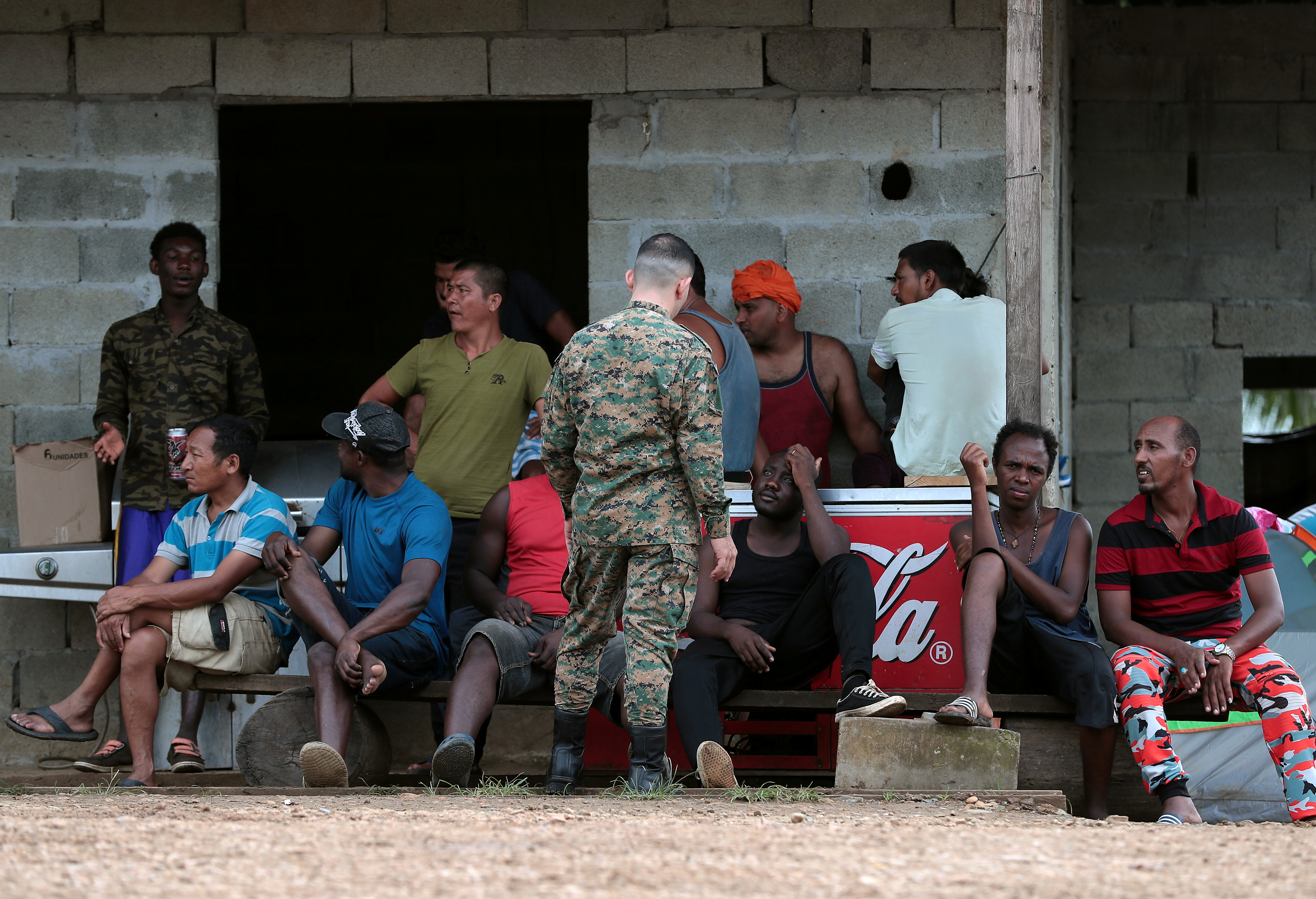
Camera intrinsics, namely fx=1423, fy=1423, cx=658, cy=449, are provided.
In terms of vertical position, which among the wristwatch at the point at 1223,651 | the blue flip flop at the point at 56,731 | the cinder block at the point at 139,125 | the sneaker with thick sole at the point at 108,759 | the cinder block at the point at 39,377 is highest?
the cinder block at the point at 139,125

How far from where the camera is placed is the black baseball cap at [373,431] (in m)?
5.27

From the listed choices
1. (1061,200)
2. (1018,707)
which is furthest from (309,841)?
(1061,200)

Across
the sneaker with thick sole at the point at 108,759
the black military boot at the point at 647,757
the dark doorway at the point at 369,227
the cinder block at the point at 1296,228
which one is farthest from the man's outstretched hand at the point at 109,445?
the cinder block at the point at 1296,228

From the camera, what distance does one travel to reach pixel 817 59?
21.4ft

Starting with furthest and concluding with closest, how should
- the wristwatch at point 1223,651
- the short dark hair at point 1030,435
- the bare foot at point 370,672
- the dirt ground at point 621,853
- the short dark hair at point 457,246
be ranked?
1. the short dark hair at point 457,246
2. the short dark hair at point 1030,435
3. the bare foot at point 370,672
4. the wristwatch at point 1223,651
5. the dirt ground at point 621,853

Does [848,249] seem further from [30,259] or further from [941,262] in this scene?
[30,259]

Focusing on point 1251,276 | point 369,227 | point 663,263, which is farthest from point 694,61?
point 369,227

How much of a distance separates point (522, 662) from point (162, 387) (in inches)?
88.2

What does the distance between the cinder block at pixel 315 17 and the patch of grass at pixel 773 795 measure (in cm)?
405

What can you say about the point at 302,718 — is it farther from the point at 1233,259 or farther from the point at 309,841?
the point at 1233,259

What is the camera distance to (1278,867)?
3328mm

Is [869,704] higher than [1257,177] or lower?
lower

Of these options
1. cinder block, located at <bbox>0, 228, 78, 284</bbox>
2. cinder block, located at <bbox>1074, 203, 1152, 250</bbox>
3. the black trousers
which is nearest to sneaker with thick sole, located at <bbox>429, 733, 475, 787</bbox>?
the black trousers

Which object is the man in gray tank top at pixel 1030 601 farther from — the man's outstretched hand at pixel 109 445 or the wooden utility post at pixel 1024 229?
the man's outstretched hand at pixel 109 445
